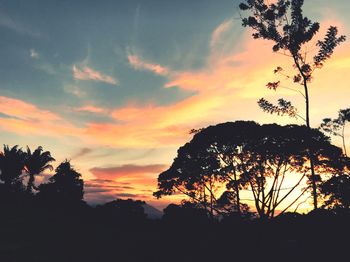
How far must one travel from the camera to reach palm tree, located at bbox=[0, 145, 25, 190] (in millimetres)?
44156

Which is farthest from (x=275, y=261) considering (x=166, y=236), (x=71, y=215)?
(x=71, y=215)

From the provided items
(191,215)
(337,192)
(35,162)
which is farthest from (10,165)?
(337,192)

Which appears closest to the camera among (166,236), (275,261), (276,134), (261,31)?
(275,261)

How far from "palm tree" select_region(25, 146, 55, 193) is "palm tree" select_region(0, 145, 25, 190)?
2793mm

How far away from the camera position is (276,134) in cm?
2978

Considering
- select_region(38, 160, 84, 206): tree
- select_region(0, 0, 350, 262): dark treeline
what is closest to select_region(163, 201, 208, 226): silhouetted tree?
select_region(0, 0, 350, 262): dark treeline

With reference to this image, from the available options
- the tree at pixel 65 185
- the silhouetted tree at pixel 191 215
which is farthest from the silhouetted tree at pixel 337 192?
the tree at pixel 65 185

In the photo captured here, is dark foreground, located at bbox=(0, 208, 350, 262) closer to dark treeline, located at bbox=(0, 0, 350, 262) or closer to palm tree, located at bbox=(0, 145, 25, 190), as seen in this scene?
dark treeline, located at bbox=(0, 0, 350, 262)

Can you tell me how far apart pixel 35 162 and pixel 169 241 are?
3151 centimetres

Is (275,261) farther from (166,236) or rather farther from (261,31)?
(261,31)

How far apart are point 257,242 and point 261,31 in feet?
48.9

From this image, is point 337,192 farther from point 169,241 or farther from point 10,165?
point 10,165

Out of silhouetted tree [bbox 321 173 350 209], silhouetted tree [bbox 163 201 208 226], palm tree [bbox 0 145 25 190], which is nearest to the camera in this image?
silhouetted tree [bbox 321 173 350 209]

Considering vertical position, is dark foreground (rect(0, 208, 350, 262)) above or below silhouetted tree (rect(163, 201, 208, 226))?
below
